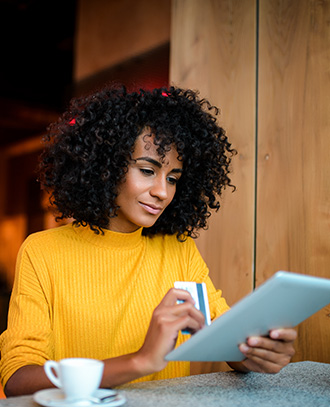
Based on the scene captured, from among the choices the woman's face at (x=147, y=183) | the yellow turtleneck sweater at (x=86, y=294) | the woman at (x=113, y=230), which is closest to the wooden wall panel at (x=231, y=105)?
the woman at (x=113, y=230)

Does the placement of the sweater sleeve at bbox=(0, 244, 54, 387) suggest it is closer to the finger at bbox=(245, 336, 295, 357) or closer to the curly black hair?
the curly black hair

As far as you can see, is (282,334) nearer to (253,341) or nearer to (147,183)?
(253,341)

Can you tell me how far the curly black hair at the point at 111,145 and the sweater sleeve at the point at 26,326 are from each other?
0.26 meters

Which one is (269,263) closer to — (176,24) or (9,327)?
(9,327)

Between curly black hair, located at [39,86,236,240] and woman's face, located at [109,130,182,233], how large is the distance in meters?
0.02

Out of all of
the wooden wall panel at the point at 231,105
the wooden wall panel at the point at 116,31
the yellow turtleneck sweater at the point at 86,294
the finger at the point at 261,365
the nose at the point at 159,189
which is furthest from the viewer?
the wooden wall panel at the point at 116,31

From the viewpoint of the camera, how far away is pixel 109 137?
5.18ft

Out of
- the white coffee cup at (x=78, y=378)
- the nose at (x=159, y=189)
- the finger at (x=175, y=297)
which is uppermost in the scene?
the nose at (x=159, y=189)

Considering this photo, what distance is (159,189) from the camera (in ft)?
4.91

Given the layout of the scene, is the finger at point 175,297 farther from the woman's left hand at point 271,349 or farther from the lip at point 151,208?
the lip at point 151,208

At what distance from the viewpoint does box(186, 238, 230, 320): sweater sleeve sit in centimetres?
159

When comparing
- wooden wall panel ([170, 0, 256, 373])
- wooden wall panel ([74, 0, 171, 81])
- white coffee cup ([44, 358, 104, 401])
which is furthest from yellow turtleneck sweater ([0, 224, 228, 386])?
wooden wall panel ([74, 0, 171, 81])

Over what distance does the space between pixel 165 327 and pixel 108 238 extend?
0.66m

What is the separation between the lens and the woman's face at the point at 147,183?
151 centimetres
